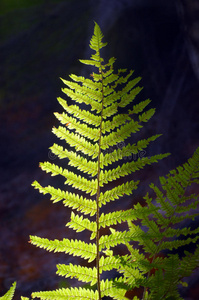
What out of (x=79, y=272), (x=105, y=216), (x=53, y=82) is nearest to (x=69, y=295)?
(x=79, y=272)

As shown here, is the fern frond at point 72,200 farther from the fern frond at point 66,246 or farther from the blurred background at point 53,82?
the blurred background at point 53,82

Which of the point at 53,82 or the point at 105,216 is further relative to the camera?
the point at 53,82

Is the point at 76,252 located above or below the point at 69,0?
below

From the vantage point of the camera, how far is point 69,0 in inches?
106

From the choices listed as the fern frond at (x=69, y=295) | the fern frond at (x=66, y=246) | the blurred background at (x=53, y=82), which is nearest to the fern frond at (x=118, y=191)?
the fern frond at (x=66, y=246)

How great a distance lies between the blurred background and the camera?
217 centimetres

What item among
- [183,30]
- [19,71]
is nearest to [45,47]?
[19,71]

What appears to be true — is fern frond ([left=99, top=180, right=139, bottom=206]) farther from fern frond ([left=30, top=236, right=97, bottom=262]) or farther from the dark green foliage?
fern frond ([left=30, top=236, right=97, bottom=262])

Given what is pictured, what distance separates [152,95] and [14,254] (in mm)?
2179

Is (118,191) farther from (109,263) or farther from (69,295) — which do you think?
(69,295)

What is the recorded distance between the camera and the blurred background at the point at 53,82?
217 cm

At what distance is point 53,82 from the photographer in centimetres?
259

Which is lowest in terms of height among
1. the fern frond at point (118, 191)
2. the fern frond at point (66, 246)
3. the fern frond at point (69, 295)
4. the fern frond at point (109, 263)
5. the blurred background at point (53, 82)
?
the fern frond at point (69, 295)

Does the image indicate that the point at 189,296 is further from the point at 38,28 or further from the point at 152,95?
the point at 38,28
